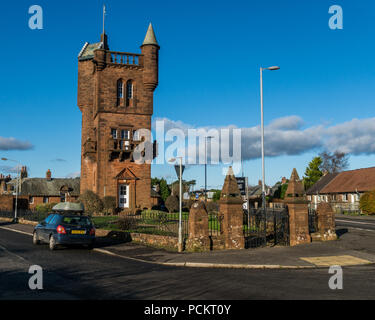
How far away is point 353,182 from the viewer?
5466cm

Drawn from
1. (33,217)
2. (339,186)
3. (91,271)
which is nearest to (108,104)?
(33,217)

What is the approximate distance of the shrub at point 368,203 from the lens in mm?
39031

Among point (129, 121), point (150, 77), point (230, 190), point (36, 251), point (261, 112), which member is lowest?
point (36, 251)

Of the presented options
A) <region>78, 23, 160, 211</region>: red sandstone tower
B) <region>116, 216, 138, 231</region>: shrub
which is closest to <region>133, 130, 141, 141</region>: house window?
<region>78, 23, 160, 211</region>: red sandstone tower

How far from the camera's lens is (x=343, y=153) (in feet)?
260

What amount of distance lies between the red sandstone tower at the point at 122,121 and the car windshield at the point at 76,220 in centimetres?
1916

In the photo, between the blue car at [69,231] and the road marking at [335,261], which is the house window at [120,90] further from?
the road marking at [335,261]

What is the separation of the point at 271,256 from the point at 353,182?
47.1 meters

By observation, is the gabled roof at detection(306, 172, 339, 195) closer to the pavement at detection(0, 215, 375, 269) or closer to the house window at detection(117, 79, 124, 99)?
the house window at detection(117, 79, 124, 99)

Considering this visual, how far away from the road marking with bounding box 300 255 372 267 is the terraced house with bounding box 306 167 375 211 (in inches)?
1407

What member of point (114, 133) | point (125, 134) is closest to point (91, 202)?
point (114, 133)

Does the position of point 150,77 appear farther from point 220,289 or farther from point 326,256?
point 220,289

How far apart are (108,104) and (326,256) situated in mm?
27201

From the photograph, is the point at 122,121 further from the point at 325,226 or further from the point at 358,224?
the point at 325,226
